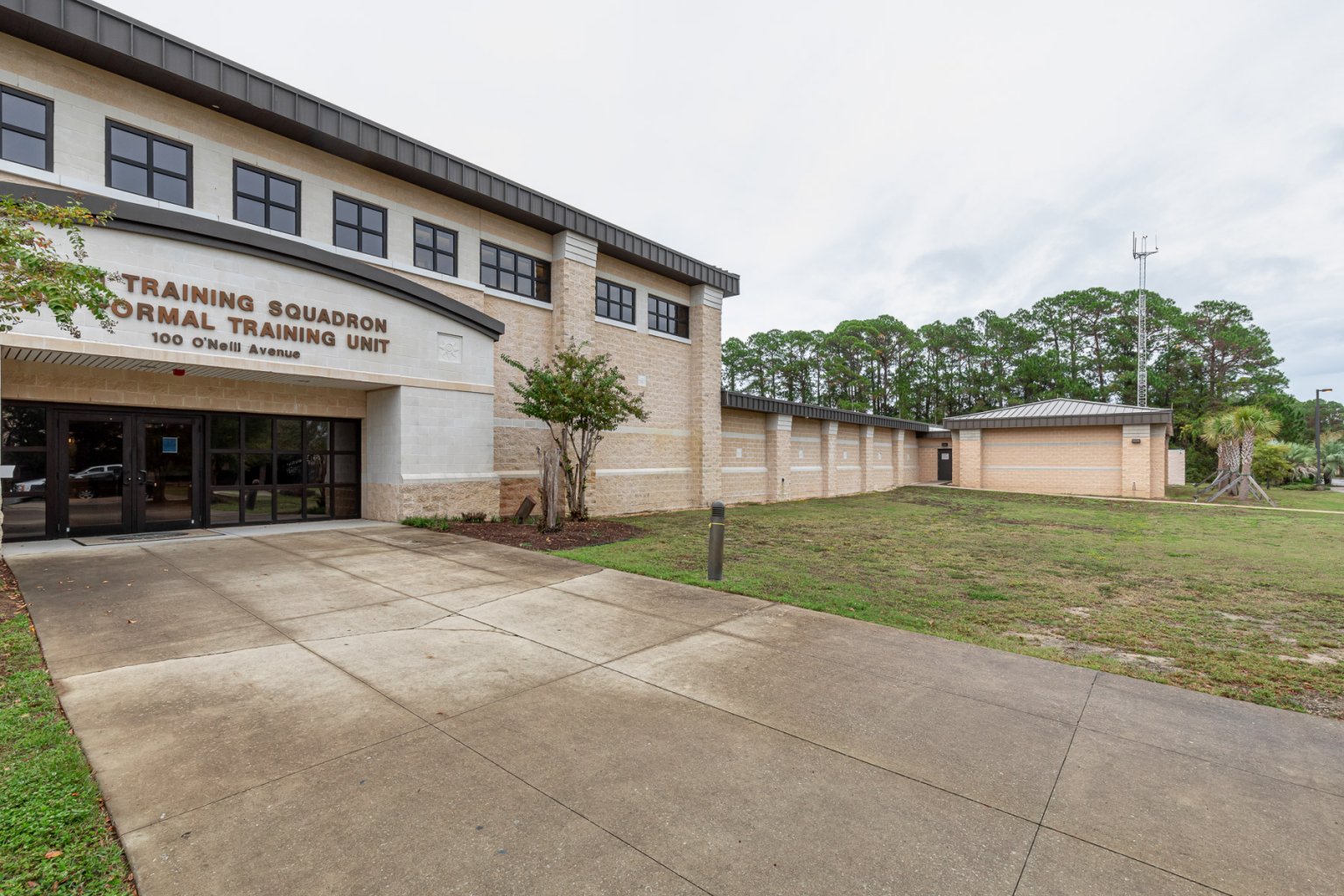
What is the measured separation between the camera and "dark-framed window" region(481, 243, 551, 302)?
16703 millimetres

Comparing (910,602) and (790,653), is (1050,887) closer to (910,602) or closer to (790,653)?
(790,653)

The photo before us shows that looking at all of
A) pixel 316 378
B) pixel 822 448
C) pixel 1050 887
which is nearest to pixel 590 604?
pixel 1050 887

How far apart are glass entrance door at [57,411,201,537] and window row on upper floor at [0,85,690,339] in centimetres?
439

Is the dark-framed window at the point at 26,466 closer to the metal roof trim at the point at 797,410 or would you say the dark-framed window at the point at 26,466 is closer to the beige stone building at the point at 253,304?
the beige stone building at the point at 253,304

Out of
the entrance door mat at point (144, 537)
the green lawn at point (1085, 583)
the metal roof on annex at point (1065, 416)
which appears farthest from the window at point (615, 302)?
the metal roof on annex at point (1065, 416)

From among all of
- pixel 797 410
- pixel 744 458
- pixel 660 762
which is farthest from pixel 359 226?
pixel 797 410

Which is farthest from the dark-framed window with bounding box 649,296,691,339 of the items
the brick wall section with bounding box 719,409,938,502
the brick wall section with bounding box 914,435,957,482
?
the brick wall section with bounding box 914,435,957,482

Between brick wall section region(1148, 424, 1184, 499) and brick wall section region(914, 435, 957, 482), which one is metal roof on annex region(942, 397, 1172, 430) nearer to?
brick wall section region(1148, 424, 1184, 499)

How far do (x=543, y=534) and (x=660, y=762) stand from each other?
9910 millimetres

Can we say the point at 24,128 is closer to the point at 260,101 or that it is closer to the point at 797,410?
the point at 260,101

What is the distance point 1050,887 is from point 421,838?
9.36 feet

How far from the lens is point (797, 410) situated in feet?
87.5

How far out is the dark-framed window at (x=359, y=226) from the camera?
1379 cm

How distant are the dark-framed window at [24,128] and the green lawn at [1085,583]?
1125cm
